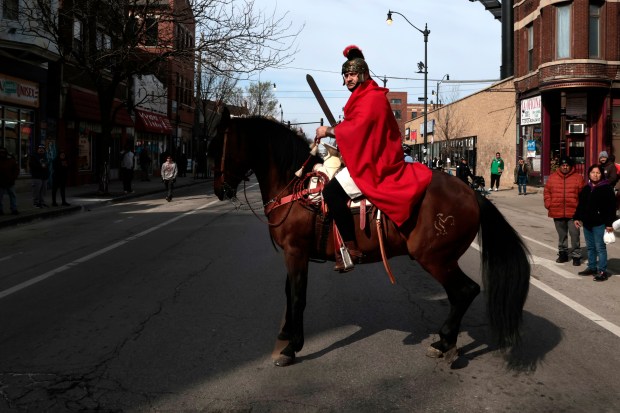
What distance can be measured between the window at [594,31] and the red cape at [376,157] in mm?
25873

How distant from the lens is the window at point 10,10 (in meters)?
19.4

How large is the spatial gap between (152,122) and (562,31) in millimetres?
25999

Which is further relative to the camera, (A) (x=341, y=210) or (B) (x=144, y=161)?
(B) (x=144, y=161)

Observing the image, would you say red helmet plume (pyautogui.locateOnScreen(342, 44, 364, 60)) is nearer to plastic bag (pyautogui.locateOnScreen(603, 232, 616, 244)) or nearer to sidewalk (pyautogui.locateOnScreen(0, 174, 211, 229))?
plastic bag (pyautogui.locateOnScreen(603, 232, 616, 244))

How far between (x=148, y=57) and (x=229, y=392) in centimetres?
2223

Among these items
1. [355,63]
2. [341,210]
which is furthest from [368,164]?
[355,63]

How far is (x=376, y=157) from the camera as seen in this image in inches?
171

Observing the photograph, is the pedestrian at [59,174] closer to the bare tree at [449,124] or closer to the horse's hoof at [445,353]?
the horse's hoof at [445,353]

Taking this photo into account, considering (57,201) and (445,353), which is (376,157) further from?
(57,201)

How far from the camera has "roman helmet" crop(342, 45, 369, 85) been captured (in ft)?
14.5

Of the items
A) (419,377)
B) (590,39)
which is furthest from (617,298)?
(590,39)

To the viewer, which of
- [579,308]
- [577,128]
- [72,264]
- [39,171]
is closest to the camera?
[579,308]

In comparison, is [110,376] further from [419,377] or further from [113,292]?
[113,292]

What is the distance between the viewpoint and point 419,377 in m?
4.13
